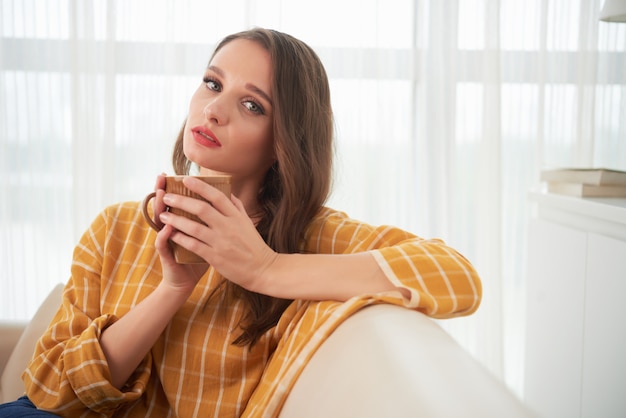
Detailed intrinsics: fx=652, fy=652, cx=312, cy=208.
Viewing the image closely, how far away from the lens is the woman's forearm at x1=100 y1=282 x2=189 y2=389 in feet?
3.94

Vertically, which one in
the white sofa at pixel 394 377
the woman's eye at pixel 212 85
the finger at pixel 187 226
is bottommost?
the white sofa at pixel 394 377

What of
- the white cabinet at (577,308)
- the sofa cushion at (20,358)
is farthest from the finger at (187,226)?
the white cabinet at (577,308)

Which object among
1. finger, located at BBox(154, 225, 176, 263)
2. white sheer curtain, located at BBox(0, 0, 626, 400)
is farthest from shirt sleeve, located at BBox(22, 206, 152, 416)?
white sheer curtain, located at BBox(0, 0, 626, 400)

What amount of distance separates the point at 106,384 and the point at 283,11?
1.94 m

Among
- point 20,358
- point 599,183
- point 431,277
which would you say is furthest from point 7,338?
point 599,183

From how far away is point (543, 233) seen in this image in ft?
7.66

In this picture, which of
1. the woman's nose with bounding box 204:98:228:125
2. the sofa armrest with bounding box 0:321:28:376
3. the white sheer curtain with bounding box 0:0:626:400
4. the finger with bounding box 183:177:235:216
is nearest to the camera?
the finger with bounding box 183:177:235:216

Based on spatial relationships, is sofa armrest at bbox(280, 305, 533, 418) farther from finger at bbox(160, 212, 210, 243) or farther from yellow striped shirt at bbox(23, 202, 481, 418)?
finger at bbox(160, 212, 210, 243)

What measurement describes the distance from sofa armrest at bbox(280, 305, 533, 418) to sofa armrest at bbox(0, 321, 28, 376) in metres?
0.95

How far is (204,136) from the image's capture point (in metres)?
1.31

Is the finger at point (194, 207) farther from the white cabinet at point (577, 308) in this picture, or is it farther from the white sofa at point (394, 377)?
the white cabinet at point (577, 308)

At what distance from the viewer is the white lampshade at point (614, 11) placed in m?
2.10

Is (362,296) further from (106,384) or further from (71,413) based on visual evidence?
(71,413)

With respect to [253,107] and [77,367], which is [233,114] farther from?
[77,367]
